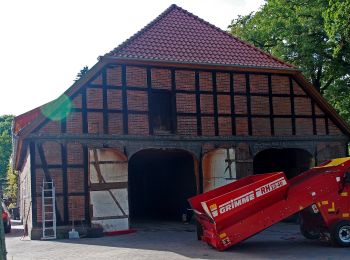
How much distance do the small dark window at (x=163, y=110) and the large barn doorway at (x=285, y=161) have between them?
16.8ft

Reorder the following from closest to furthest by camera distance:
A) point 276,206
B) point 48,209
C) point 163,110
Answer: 1. point 276,206
2. point 48,209
3. point 163,110

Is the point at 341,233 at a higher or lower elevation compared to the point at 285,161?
lower

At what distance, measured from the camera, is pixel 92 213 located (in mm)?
16922

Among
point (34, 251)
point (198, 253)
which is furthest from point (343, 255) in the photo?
point (34, 251)

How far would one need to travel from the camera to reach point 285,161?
22.4 meters

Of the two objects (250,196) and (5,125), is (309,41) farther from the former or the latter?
(5,125)

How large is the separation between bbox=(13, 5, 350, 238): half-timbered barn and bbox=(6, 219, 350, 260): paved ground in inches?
68.5

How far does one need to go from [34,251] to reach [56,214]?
10.3 feet

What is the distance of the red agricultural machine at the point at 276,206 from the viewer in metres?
11.7

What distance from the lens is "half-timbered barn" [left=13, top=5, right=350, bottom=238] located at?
665 inches

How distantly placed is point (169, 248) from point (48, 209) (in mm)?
5350

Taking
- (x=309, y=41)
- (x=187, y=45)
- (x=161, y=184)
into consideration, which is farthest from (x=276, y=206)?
(x=309, y=41)

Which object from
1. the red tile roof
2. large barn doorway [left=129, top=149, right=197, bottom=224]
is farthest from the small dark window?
the red tile roof

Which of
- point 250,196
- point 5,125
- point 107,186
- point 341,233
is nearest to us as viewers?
point 250,196
